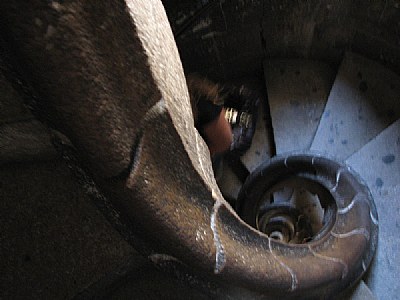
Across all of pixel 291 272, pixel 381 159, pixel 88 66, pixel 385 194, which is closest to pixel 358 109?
pixel 381 159

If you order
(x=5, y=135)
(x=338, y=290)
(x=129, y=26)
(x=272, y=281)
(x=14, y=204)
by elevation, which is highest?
(x=129, y=26)

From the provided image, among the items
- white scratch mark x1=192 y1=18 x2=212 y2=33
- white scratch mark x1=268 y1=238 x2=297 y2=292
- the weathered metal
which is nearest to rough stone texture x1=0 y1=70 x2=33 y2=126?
the weathered metal

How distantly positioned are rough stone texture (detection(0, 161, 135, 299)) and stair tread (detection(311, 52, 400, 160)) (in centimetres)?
204

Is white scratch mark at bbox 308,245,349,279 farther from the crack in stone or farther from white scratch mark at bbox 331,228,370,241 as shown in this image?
the crack in stone

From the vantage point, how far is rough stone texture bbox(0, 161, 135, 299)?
1575mm

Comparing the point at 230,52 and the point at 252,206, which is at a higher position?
the point at 230,52

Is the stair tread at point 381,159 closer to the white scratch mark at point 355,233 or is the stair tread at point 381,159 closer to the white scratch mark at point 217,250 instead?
the white scratch mark at point 355,233

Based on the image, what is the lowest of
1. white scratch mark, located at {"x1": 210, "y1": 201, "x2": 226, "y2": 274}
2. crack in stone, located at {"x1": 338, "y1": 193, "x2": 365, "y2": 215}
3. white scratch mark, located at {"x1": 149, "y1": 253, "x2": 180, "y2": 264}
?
crack in stone, located at {"x1": 338, "y1": 193, "x2": 365, "y2": 215}

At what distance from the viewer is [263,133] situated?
378 cm

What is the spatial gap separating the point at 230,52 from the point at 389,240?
72.5 inches

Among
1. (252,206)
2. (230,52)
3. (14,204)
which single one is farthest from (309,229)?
(14,204)

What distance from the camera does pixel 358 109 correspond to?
321 cm

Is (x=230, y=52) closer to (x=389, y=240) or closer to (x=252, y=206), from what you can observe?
(x=252, y=206)

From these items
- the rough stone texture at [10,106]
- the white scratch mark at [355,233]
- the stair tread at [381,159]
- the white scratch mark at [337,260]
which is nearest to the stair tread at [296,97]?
the stair tread at [381,159]
